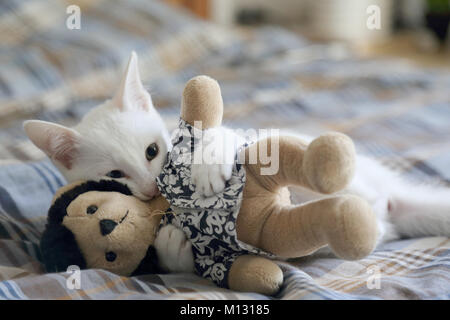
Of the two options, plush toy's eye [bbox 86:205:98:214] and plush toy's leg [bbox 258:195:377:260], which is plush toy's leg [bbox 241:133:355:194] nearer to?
plush toy's leg [bbox 258:195:377:260]

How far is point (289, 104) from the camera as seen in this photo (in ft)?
5.47

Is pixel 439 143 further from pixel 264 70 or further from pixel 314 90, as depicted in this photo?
pixel 264 70

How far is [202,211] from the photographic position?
0.63 m

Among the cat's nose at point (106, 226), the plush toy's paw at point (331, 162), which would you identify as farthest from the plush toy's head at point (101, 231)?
A: the plush toy's paw at point (331, 162)

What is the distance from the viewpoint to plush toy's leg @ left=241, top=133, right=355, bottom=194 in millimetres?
516

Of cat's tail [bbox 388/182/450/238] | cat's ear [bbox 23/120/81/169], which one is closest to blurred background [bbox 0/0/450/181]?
cat's tail [bbox 388/182/450/238]

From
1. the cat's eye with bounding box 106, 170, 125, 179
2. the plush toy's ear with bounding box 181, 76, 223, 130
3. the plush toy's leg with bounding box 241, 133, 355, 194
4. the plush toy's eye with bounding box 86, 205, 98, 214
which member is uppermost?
the plush toy's ear with bounding box 181, 76, 223, 130

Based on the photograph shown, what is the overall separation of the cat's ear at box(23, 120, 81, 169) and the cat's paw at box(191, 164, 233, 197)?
9.3 inches

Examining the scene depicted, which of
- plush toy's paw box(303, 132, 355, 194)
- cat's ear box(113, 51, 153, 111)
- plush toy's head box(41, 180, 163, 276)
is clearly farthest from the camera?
cat's ear box(113, 51, 153, 111)

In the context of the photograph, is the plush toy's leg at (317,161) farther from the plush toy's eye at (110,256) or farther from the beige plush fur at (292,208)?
the plush toy's eye at (110,256)

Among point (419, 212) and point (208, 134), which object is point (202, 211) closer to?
point (208, 134)

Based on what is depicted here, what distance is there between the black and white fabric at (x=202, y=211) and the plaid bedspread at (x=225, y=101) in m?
0.04

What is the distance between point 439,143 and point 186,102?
956 millimetres
